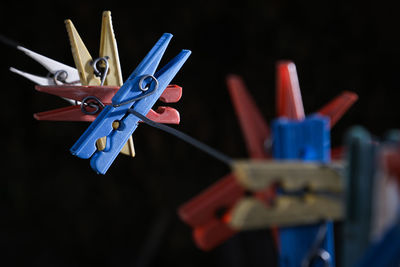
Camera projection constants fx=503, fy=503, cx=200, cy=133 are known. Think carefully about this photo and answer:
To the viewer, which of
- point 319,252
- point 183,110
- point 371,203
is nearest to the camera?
point 371,203

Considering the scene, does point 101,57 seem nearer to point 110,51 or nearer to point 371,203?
point 110,51

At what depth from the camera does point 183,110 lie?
158 cm

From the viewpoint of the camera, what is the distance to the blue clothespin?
49 cm

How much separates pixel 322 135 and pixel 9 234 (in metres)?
1.62

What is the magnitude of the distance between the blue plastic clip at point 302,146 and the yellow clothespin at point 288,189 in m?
0.05

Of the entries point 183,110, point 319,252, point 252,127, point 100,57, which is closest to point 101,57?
point 100,57

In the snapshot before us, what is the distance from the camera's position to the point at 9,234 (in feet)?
5.99

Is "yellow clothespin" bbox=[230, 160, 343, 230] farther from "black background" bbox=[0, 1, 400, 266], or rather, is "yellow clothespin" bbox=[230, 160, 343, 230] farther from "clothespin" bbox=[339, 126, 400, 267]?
"black background" bbox=[0, 1, 400, 266]

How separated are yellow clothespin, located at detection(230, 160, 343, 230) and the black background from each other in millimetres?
1153

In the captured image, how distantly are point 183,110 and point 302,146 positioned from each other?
1.12m

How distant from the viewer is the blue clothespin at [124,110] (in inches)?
19.3

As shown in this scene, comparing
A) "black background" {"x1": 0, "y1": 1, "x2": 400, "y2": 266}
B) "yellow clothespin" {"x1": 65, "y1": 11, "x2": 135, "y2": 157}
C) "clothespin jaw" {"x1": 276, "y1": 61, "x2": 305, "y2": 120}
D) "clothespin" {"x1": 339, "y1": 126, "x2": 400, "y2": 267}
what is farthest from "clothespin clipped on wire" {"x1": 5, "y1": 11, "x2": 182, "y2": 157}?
"black background" {"x1": 0, "y1": 1, "x2": 400, "y2": 266}

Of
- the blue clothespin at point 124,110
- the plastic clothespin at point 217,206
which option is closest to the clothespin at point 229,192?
the plastic clothespin at point 217,206

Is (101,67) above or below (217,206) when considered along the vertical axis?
above
